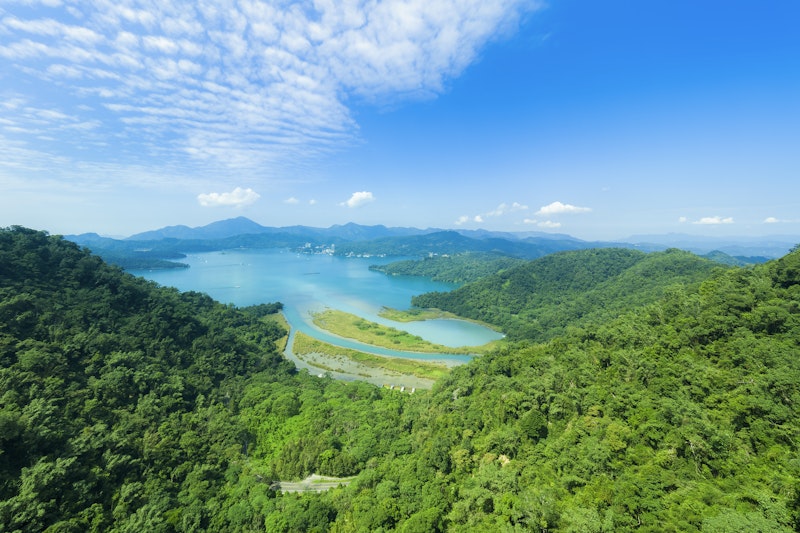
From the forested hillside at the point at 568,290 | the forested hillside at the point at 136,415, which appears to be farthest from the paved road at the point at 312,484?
the forested hillside at the point at 568,290

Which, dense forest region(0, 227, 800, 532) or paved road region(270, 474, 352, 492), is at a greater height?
dense forest region(0, 227, 800, 532)

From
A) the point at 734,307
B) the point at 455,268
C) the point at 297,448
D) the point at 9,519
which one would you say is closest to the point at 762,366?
the point at 734,307

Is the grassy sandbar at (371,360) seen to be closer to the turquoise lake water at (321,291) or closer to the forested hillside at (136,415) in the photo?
the turquoise lake water at (321,291)

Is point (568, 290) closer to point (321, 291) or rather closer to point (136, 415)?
point (321, 291)

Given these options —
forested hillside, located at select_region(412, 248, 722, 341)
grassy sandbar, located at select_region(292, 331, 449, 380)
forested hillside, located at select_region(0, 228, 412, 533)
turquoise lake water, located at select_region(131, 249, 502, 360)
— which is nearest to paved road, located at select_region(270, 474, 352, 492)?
forested hillside, located at select_region(0, 228, 412, 533)

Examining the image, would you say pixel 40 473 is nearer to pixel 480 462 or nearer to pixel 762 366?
pixel 480 462

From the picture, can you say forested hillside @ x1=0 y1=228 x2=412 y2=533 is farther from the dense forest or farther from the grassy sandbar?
the grassy sandbar
